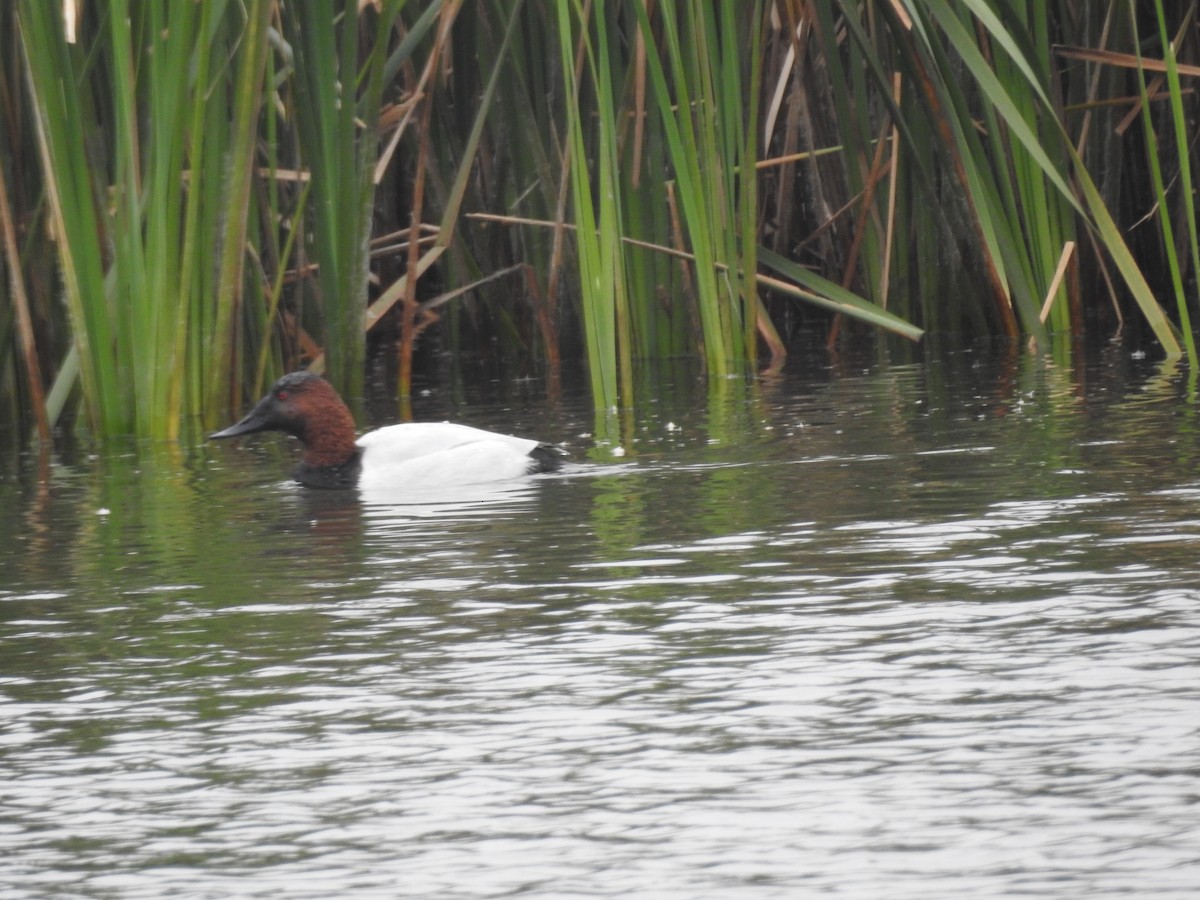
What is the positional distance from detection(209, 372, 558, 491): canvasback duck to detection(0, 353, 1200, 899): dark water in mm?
250

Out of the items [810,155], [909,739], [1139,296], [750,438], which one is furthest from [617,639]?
[810,155]

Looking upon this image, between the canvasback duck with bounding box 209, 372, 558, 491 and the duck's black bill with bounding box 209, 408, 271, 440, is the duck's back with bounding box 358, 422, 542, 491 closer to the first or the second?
the canvasback duck with bounding box 209, 372, 558, 491

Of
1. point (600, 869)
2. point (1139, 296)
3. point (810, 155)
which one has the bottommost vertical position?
point (600, 869)

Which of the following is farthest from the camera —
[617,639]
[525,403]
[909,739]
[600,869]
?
[525,403]

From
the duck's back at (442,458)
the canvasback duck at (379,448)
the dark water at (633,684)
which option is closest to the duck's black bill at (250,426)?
the canvasback duck at (379,448)

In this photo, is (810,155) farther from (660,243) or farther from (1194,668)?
(1194,668)

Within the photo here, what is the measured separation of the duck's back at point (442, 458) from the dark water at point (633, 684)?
23cm

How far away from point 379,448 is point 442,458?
0.40 meters

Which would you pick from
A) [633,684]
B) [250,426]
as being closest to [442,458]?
[250,426]

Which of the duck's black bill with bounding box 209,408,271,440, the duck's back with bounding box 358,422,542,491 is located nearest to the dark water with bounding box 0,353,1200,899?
the duck's back with bounding box 358,422,542,491

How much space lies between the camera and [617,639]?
A: 14.4ft

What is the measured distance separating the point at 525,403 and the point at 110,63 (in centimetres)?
235

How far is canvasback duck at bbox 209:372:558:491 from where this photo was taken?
7336 millimetres

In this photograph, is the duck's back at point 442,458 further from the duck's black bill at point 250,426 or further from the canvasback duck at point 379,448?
the duck's black bill at point 250,426
